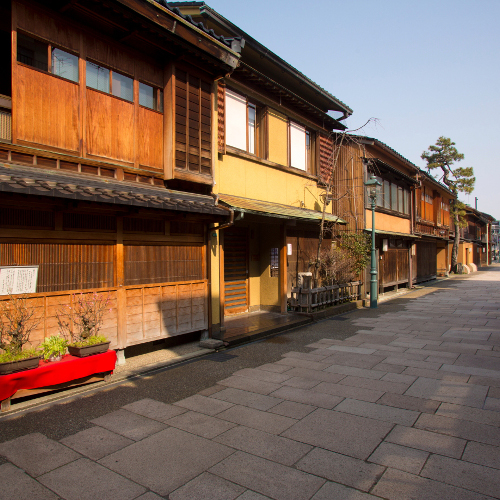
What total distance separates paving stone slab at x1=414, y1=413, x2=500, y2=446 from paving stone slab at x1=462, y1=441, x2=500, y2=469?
120 mm

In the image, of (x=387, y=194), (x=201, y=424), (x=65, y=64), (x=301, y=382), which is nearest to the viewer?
(x=201, y=424)

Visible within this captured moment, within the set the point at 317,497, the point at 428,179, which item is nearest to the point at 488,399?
the point at 317,497

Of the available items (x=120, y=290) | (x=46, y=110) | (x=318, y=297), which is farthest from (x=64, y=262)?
(x=318, y=297)

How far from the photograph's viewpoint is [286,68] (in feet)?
40.2

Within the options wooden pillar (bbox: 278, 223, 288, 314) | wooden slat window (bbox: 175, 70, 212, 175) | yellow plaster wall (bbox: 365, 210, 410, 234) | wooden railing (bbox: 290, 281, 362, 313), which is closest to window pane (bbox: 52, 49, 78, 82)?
wooden slat window (bbox: 175, 70, 212, 175)

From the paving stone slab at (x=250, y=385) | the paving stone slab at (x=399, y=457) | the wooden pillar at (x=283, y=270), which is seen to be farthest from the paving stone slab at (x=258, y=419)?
the wooden pillar at (x=283, y=270)

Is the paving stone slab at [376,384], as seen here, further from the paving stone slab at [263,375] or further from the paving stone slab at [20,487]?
the paving stone slab at [20,487]

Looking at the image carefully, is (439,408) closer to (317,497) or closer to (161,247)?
(317,497)

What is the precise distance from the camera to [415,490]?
334cm

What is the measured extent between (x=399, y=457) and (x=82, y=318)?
4.75 m

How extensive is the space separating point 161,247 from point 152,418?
3782 millimetres

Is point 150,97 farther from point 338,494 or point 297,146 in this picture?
point 338,494

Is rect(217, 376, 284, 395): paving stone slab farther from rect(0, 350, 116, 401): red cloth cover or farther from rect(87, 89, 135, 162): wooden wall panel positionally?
rect(87, 89, 135, 162): wooden wall panel

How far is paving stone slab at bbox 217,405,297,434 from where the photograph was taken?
4.66 meters
